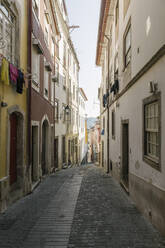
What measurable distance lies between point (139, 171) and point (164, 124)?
2.68 meters

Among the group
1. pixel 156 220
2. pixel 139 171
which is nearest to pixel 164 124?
pixel 156 220

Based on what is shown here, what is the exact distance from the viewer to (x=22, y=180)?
332 inches

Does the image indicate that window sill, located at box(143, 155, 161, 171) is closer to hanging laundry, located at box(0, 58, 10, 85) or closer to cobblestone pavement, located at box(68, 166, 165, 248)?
cobblestone pavement, located at box(68, 166, 165, 248)

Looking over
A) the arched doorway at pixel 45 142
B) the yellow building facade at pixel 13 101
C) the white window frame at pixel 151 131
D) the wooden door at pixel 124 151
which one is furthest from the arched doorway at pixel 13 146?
the arched doorway at pixel 45 142

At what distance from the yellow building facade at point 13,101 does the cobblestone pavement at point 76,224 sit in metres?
0.76

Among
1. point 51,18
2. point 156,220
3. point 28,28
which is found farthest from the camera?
point 51,18

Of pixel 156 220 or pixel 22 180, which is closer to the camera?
pixel 156 220

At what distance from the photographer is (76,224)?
5418mm

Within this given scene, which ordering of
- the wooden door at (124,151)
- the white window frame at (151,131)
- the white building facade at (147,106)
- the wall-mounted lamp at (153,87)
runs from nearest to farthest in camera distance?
the white building facade at (147,106), the wall-mounted lamp at (153,87), the white window frame at (151,131), the wooden door at (124,151)

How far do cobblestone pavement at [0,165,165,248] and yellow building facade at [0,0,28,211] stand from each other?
760mm

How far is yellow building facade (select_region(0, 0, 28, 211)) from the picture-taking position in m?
6.49

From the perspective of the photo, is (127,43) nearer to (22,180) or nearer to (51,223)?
(22,180)

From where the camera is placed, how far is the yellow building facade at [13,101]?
256 inches

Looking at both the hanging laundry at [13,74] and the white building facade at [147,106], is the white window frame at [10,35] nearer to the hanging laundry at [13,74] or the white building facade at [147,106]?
the hanging laundry at [13,74]
